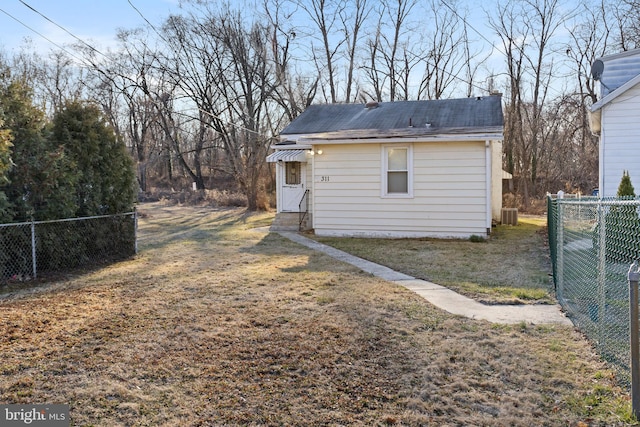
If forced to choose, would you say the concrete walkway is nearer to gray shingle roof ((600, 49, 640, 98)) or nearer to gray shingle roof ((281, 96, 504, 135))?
gray shingle roof ((281, 96, 504, 135))

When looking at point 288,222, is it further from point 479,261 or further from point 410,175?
point 479,261

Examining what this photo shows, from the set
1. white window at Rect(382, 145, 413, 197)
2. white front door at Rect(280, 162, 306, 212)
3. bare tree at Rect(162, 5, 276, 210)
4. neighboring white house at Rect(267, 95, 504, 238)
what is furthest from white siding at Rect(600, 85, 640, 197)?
bare tree at Rect(162, 5, 276, 210)

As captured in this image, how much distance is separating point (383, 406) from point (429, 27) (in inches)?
1190

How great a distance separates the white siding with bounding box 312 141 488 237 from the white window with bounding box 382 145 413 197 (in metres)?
0.14

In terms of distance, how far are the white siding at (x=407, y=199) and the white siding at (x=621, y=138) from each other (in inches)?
102

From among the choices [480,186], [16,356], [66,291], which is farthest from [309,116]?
[16,356]

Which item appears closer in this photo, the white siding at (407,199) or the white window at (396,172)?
the white siding at (407,199)

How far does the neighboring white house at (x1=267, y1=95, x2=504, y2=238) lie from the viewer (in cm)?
1112

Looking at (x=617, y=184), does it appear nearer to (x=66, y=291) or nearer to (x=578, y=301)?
(x=578, y=301)

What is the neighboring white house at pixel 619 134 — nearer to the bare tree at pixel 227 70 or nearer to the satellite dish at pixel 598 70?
the satellite dish at pixel 598 70

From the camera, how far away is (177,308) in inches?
215

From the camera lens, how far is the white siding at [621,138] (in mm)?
9219

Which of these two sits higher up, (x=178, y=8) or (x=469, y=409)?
(x=178, y=8)
